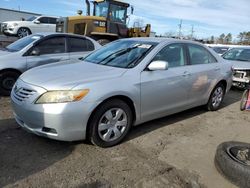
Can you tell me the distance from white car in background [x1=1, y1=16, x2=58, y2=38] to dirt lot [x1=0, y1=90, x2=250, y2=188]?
15.4 metres

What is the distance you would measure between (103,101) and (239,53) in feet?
25.7

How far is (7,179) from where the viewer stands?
10.0 feet

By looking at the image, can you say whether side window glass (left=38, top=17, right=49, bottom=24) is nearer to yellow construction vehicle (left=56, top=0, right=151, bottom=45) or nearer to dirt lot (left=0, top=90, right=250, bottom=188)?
yellow construction vehicle (left=56, top=0, right=151, bottom=45)

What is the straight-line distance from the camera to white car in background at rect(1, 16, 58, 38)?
61.8 feet

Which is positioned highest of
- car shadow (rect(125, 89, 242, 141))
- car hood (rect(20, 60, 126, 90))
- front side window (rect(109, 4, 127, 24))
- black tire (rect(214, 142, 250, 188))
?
front side window (rect(109, 4, 127, 24))

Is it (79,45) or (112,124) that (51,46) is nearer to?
(79,45)

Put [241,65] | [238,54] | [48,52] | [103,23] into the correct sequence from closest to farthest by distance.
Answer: [48,52]
[241,65]
[238,54]
[103,23]

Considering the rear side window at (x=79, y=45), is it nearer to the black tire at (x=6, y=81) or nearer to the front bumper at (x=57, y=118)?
the black tire at (x=6, y=81)

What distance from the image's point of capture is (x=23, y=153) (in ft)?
12.0

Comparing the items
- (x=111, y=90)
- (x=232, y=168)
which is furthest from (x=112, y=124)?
(x=232, y=168)

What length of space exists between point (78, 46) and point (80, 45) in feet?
0.25

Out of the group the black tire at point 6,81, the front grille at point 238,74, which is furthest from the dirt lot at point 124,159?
the front grille at point 238,74

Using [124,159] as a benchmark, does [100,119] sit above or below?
above

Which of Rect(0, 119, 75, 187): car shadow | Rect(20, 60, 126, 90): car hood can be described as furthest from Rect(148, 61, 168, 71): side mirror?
Rect(0, 119, 75, 187): car shadow
